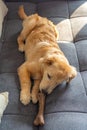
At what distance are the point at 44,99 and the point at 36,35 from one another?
1.92 ft

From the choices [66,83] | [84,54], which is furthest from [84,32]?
[66,83]

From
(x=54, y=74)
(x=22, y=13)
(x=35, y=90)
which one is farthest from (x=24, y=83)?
(x=22, y=13)

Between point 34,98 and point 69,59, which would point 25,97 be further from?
Answer: point 69,59

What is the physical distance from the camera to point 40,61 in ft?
4.96

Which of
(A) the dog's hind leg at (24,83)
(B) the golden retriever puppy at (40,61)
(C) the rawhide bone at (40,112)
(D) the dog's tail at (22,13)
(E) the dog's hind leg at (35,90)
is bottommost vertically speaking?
(C) the rawhide bone at (40,112)

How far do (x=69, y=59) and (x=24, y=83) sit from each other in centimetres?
41

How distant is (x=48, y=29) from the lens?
189cm

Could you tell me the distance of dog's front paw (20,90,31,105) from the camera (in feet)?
4.48

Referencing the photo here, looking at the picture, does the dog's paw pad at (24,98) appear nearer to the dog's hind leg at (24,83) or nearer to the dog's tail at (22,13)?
the dog's hind leg at (24,83)

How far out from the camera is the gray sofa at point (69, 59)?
128 centimetres

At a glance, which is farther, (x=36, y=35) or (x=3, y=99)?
(x=36, y=35)

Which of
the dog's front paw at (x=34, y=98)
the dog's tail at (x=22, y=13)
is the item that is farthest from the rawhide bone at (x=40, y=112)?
the dog's tail at (x=22, y=13)

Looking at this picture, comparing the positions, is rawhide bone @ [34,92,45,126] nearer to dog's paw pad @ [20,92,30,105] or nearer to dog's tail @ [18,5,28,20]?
dog's paw pad @ [20,92,30,105]

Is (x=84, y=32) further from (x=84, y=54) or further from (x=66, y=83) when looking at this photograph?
(x=66, y=83)
